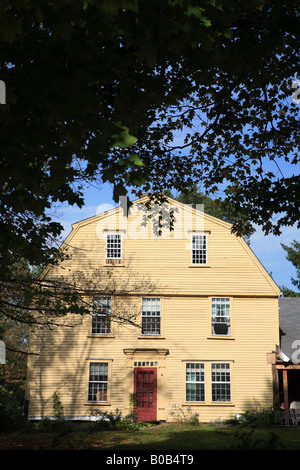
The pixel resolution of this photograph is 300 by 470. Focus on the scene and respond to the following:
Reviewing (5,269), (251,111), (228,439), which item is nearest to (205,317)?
(228,439)

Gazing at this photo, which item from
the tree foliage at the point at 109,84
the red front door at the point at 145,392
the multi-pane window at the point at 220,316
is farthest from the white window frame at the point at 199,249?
the tree foliage at the point at 109,84

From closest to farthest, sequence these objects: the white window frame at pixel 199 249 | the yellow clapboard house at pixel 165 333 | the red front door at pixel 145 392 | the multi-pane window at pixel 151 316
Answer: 1. the red front door at pixel 145 392
2. the yellow clapboard house at pixel 165 333
3. the multi-pane window at pixel 151 316
4. the white window frame at pixel 199 249

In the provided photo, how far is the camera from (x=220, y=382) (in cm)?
2509

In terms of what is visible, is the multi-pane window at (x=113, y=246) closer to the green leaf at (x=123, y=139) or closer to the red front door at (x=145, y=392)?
the red front door at (x=145, y=392)

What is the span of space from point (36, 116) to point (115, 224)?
21234 millimetres

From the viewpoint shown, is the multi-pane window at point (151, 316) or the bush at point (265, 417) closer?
the bush at point (265, 417)

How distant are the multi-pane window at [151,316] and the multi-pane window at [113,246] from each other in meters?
2.84

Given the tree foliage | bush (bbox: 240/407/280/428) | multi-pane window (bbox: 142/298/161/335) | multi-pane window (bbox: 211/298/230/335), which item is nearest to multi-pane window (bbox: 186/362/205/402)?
multi-pane window (bbox: 211/298/230/335)

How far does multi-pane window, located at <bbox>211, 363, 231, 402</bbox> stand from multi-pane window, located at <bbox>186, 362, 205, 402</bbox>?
55cm

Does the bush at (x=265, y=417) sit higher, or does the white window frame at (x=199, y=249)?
the white window frame at (x=199, y=249)

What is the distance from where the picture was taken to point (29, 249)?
9422 mm

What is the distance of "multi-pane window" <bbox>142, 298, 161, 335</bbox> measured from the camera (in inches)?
1019

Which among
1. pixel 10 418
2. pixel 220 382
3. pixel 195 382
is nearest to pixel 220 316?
pixel 220 382

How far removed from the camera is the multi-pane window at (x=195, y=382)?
24922 mm
